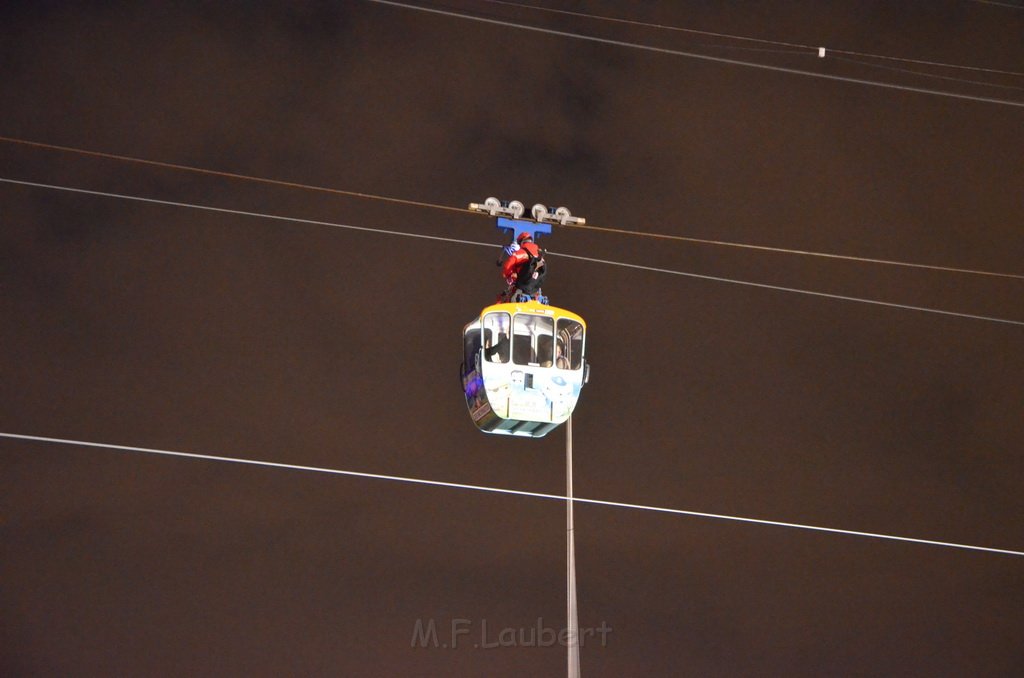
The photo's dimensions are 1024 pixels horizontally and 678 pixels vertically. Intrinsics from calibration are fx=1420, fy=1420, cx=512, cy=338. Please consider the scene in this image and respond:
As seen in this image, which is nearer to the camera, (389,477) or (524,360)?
(524,360)

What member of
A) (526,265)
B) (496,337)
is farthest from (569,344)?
(526,265)

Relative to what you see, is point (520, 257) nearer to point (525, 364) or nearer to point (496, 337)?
point (496, 337)

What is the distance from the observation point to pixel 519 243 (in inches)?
691

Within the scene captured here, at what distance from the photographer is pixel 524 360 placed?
677 inches

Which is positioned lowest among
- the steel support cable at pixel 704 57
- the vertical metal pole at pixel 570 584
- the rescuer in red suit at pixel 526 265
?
the vertical metal pole at pixel 570 584

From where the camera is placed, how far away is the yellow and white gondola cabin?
1709cm

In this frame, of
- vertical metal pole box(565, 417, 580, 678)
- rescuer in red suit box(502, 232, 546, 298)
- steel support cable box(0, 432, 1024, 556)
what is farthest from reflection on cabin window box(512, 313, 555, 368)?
steel support cable box(0, 432, 1024, 556)

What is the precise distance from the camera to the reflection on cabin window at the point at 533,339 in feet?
56.4

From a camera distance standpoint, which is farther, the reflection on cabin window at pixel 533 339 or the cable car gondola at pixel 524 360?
the reflection on cabin window at pixel 533 339

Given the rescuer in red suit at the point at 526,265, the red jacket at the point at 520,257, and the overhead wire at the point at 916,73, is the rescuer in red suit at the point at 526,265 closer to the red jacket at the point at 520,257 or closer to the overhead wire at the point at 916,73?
the red jacket at the point at 520,257

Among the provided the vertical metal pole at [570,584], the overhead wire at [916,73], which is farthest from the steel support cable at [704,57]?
the vertical metal pole at [570,584]

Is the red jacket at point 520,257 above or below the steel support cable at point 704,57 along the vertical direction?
below

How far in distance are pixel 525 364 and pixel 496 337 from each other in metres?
0.49

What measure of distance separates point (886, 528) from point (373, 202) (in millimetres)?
10222
